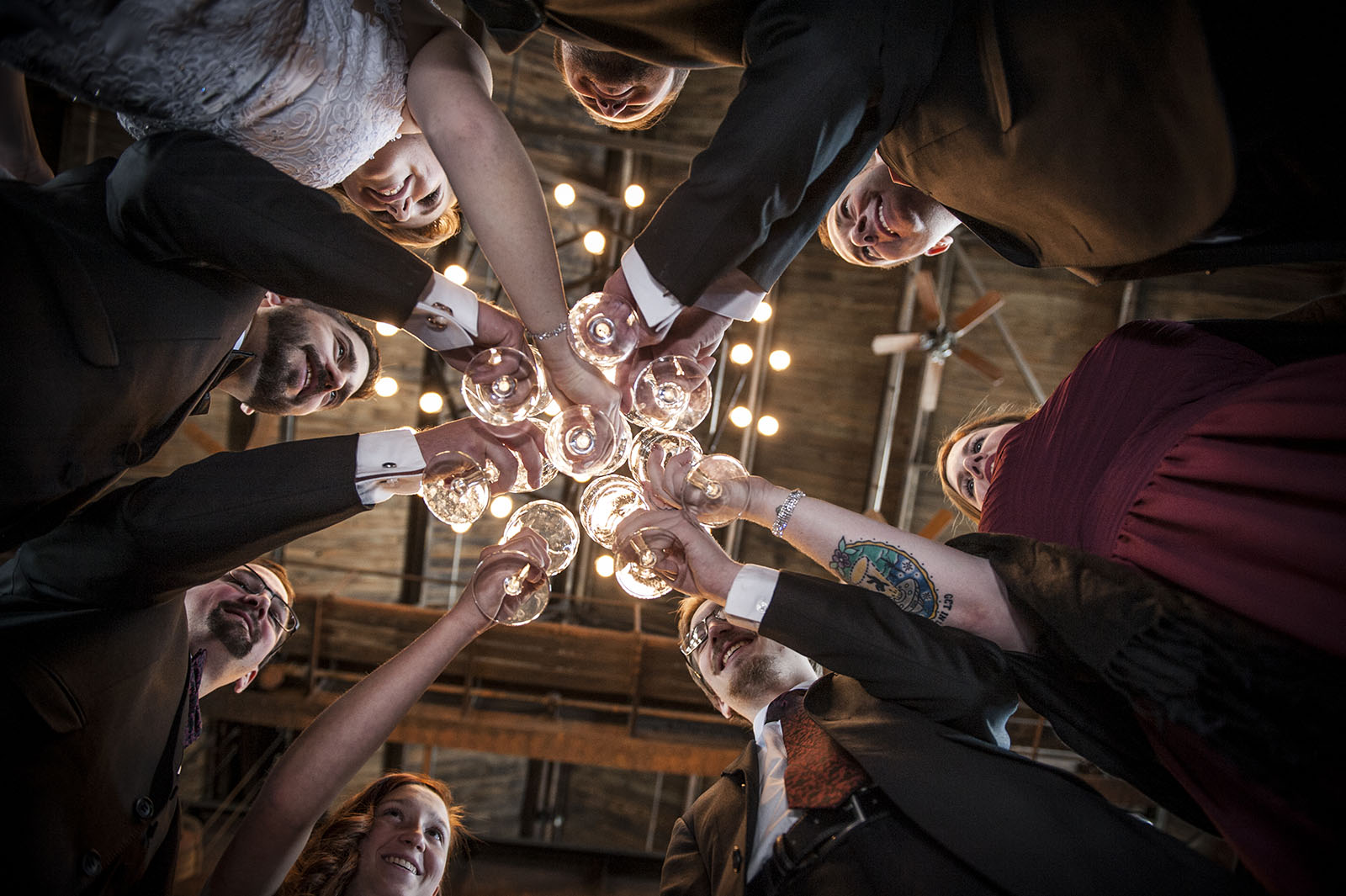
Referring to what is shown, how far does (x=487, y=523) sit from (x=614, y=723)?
2670 millimetres

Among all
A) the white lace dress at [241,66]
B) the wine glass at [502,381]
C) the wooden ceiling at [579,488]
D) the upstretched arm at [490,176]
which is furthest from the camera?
the wooden ceiling at [579,488]

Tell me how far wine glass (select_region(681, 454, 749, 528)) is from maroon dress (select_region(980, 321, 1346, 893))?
79cm

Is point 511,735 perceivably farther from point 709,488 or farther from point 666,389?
point 666,389

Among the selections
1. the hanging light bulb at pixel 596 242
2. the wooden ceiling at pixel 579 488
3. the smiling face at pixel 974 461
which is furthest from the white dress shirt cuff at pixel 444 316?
the wooden ceiling at pixel 579 488

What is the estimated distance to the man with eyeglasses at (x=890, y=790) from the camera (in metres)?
1.30

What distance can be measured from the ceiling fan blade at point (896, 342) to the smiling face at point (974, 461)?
3128 millimetres

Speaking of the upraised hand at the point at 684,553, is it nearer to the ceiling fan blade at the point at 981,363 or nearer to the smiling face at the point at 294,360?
the smiling face at the point at 294,360

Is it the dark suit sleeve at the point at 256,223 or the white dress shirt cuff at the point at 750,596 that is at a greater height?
the dark suit sleeve at the point at 256,223

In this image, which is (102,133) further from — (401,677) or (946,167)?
(946,167)

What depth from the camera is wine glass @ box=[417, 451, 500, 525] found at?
1690 mm

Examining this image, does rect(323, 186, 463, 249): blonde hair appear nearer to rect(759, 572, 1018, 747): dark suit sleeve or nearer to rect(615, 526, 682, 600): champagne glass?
rect(615, 526, 682, 600): champagne glass

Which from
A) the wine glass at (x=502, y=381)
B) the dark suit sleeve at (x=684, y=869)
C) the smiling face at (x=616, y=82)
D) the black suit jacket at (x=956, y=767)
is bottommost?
the dark suit sleeve at (x=684, y=869)

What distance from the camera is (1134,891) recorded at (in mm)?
1229

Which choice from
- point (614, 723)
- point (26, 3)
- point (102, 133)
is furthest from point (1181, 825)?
point (102, 133)
